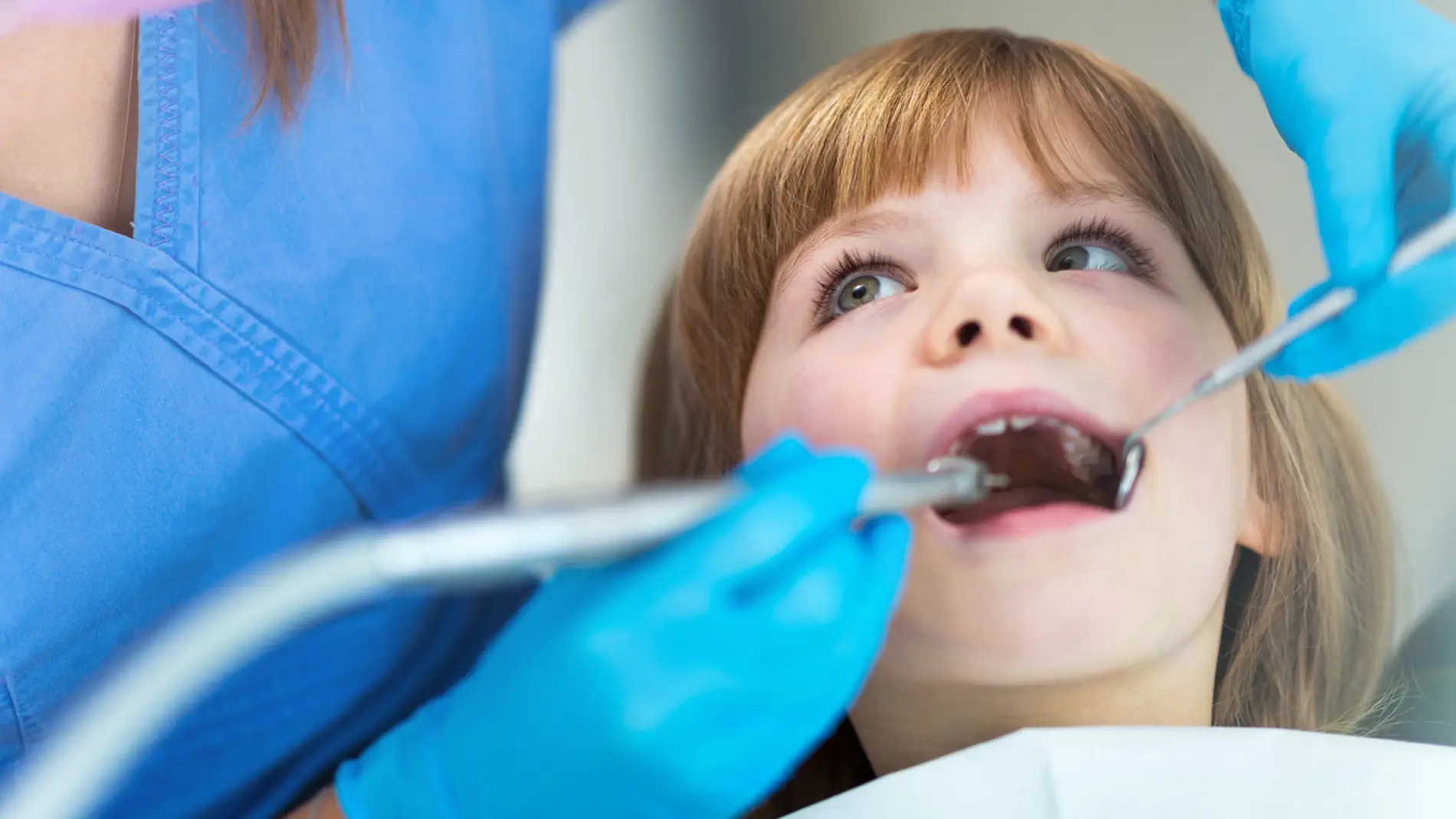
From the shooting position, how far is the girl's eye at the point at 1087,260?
862 mm

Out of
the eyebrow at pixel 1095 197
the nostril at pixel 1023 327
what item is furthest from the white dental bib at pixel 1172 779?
the eyebrow at pixel 1095 197

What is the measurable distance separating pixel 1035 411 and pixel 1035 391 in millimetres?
13

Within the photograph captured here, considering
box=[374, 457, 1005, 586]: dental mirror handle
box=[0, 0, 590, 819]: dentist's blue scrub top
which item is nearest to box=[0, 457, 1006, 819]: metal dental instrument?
box=[374, 457, 1005, 586]: dental mirror handle

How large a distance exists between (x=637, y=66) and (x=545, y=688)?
3.35 feet

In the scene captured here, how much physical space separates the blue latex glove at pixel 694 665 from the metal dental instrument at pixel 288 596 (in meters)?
0.06

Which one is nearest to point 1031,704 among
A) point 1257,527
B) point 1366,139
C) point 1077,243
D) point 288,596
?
point 1257,527

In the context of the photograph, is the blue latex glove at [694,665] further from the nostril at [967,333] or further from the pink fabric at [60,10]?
the pink fabric at [60,10]

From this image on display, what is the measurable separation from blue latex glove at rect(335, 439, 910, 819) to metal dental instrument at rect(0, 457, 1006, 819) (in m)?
0.06

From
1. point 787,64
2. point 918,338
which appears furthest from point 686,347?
point 787,64

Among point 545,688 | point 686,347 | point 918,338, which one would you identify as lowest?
point 545,688

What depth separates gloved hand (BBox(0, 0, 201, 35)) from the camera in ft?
1.93

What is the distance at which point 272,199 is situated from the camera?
2.71 feet

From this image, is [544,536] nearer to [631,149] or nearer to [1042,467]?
[1042,467]

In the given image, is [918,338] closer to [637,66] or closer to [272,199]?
[272,199]
